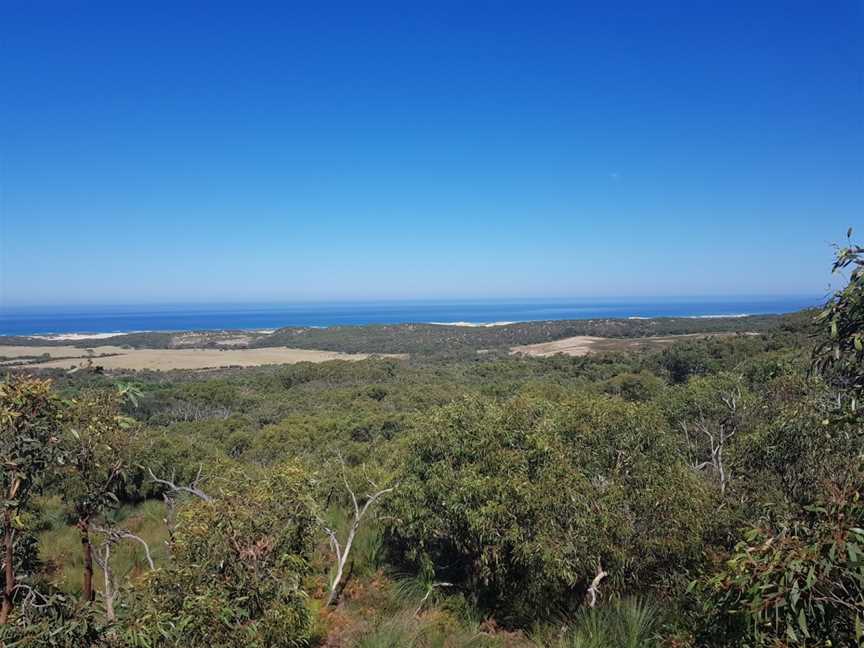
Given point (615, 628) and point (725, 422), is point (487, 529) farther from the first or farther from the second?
point (725, 422)

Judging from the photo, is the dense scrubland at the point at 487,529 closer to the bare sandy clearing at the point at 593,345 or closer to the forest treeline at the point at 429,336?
the bare sandy clearing at the point at 593,345

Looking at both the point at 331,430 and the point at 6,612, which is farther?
the point at 331,430

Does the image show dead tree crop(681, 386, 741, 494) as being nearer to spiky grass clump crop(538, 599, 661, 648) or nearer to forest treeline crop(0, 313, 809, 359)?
spiky grass clump crop(538, 599, 661, 648)

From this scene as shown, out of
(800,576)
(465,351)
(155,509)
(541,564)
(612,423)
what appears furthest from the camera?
(465,351)

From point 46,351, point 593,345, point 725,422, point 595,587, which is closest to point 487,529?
point 595,587

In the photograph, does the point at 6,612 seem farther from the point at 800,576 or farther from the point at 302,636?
the point at 800,576

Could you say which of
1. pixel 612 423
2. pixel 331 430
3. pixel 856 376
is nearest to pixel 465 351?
pixel 331 430
